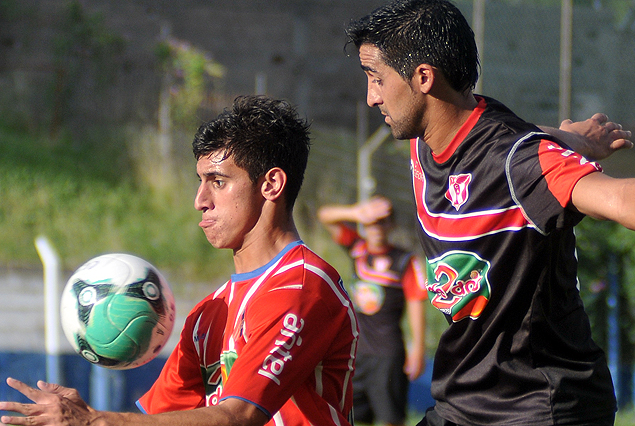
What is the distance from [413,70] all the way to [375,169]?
7.43 m

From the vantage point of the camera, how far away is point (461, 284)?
231cm

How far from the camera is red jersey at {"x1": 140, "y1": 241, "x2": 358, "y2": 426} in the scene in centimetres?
199

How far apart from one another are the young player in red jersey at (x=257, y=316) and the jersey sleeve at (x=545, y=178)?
605mm

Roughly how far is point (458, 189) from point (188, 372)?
1.10 metres

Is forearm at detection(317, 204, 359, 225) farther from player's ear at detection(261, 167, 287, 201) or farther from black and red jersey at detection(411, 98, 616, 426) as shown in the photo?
player's ear at detection(261, 167, 287, 201)

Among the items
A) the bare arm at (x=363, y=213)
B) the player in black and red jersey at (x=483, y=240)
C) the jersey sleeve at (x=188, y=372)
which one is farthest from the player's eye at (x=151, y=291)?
the bare arm at (x=363, y=213)

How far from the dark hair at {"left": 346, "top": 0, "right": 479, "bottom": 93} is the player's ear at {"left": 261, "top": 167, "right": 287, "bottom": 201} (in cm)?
52

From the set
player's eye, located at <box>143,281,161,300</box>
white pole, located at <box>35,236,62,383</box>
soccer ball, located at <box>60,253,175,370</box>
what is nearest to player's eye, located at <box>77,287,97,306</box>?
soccer ball, located at <box>60,253,175,370</box>

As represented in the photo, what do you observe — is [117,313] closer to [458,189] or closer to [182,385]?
[182,385]

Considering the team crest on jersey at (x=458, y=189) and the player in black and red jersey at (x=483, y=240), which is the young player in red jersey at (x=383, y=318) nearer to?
the player in black and red jersey at (x=483, y=240)

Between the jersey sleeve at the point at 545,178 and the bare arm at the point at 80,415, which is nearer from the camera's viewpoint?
the bare arm at the point at 80,415

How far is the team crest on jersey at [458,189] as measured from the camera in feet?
7.43

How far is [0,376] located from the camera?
627 centimetres

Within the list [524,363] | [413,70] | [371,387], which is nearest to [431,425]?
[524,363]
